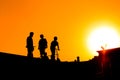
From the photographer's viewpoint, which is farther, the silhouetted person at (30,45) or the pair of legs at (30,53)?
the silhouetted person at (30,45)

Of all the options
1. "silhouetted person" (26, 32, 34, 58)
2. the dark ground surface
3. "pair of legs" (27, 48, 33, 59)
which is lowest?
the dark ground surface

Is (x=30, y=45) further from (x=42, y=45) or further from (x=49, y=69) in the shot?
(x=49, y=69)

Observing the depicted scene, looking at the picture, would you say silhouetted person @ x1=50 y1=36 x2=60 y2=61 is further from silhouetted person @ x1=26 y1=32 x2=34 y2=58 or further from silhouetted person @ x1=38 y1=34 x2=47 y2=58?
silhouetted person @ x1=26 y1=32 x2=34 y2=58

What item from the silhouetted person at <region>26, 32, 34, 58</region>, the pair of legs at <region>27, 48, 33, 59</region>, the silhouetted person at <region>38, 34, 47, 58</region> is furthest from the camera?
the silhouetted person at <region>38, 34, 47, 58</region>

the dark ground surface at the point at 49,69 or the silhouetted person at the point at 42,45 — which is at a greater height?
the silhouetted person at the point at 42,45

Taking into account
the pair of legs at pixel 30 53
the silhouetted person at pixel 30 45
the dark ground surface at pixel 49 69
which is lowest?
the dark ground surface at pixel 49 69

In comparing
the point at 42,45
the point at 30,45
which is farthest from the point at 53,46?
the point at 30,45

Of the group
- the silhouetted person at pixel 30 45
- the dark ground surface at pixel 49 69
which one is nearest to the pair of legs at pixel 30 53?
the silhouetted person at pixel 30 45

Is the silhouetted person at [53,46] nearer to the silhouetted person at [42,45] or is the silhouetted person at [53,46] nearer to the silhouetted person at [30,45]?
the silhouetted person at [42,45]

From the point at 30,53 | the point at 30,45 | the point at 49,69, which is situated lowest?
the point at 49,69

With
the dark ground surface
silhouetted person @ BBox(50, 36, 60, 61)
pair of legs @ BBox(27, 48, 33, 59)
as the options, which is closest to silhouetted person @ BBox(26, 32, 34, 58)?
pair of legs @ BBox(27, 48, 33, 59)

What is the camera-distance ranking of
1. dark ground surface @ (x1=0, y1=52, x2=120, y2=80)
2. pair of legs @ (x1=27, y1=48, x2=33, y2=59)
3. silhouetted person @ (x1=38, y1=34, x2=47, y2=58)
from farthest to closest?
silhouetted person @ (x1=38, y1=34, x2=47, y2=58), pair of legs @ (x1=27, y1=48, x2=33, y2=59), dark ground surface @ (x1=0, y1=52, x2=120, y2=80)

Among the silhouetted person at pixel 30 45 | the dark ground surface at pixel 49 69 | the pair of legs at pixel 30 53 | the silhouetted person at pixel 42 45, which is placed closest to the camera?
the dark ground surface at pixel 49 69

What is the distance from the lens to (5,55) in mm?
19766
